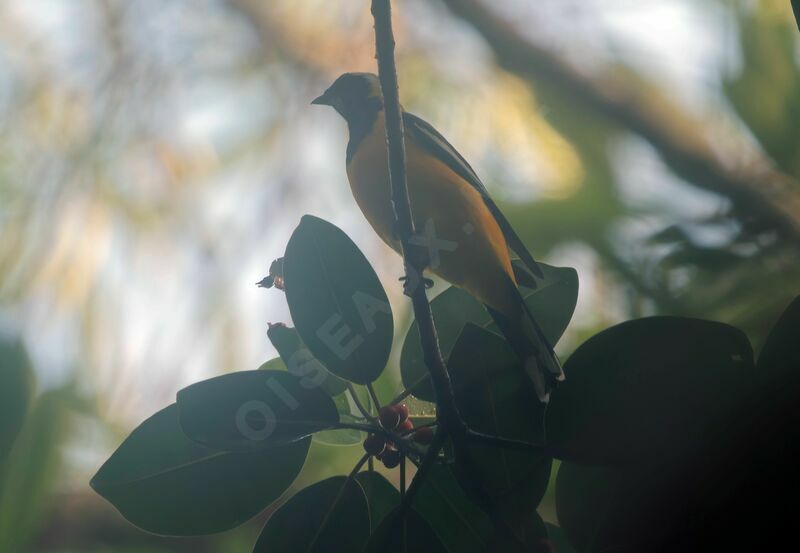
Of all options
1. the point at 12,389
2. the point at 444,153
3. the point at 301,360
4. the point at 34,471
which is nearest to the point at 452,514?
the point at 301,360

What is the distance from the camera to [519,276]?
3.10 feet

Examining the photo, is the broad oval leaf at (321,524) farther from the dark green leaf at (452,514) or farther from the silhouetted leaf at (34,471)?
the silhouetted leaf at (34,471)

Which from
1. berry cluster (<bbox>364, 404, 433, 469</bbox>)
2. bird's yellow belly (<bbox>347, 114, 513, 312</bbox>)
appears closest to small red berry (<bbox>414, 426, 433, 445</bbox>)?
berry cluster (<bbox>364, 404, 433, 469</bbox>)

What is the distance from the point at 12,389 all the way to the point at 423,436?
0.93 meters

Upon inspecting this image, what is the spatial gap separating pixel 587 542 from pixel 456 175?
1.93 ft

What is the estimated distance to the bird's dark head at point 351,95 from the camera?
1252mm

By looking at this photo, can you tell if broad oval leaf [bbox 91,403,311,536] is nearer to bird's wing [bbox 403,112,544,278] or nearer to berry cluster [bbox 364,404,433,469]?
berry cluster [bbox 364,404,433,469]

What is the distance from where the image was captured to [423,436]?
0.74 m

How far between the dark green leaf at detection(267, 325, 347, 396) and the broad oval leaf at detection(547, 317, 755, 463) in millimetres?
230

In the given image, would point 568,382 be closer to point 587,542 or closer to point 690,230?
point 587,542

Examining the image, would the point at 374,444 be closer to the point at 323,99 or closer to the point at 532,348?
the point at 532,348

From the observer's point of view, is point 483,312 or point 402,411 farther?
point 483,312

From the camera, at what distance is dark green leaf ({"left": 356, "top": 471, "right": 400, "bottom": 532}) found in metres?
0.77

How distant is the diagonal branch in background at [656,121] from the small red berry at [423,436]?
36.5 inches
